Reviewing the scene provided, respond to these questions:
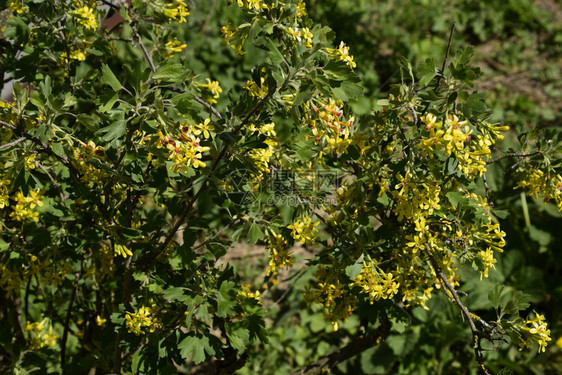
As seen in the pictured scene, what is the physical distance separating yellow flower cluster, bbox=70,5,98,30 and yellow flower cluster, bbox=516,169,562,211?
1777 mm

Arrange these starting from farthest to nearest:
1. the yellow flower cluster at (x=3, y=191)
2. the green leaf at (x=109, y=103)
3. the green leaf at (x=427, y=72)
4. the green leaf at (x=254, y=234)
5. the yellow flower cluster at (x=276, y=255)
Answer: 1. the yellow flower cluster at (x=276, y=255)
2. the green leaf at (x=254, y=234)
3. the yellow flower cluster at (x=3, y=191)
4. the green leaf at (x=427, y=72)
5. the green leaf at (x=109, y=103)

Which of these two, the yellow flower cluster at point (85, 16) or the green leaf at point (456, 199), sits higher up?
the yellow flower cluster at point (85, 16)

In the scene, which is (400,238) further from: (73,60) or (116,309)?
(73,60)

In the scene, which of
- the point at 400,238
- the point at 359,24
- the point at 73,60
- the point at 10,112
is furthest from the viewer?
the point at 359,24

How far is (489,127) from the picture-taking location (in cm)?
174

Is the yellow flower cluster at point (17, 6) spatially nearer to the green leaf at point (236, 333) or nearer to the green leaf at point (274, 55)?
the green leaf at point (274, 55)

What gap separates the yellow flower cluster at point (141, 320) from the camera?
75.4 inches

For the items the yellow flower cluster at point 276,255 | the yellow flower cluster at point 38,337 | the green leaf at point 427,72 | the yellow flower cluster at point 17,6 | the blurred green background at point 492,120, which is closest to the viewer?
the green leaf at point 427,72

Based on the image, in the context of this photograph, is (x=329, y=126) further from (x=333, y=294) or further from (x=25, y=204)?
(x=25, y=204)

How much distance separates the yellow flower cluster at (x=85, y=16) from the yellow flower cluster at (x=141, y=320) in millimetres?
1119

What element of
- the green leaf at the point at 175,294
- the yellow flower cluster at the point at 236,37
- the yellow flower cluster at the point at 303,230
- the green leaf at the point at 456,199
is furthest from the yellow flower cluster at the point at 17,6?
the green leaf at the point at 456,199

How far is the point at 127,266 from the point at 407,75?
1286mm

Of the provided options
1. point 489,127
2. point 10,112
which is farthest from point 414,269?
point 10,112

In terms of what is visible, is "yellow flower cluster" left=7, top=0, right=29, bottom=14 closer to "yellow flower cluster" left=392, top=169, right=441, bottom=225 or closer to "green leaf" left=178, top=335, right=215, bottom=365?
"green leaf" left=178, top=335, right=215, bottom=365
